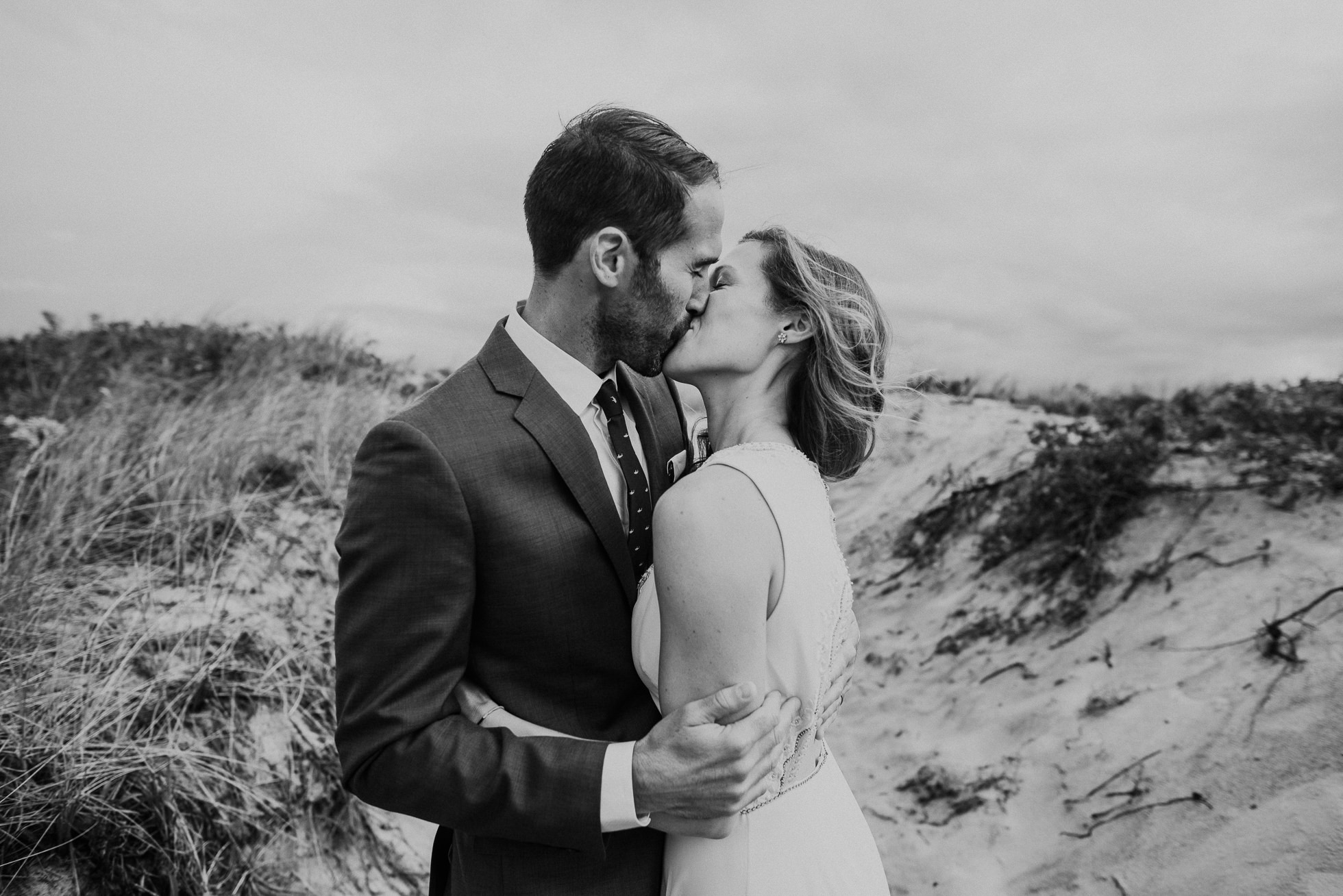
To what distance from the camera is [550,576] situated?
2.02m

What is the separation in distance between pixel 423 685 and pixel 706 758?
2.11 ft

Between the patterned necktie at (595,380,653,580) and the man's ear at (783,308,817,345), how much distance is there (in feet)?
1.70

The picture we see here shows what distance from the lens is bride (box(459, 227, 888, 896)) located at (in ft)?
6.18

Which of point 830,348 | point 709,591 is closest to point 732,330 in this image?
point 830,348

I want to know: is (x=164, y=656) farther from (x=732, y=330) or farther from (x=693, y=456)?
(x=732, y=330)

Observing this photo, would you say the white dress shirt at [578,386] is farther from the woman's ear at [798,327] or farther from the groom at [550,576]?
the woman's ear at [798,327]

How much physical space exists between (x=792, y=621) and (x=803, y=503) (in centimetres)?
29

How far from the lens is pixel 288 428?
6.93 meters

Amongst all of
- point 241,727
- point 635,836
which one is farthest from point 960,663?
point 241,727

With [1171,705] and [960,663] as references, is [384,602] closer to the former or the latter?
[1171,705]

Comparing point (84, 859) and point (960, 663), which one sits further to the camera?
point (960, 663)

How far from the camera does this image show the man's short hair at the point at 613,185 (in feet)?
7.62

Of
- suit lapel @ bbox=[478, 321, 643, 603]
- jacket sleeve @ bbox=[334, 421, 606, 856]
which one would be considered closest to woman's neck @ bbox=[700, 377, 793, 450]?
suit lapel @ bbox=[478, 321, 643, 603]

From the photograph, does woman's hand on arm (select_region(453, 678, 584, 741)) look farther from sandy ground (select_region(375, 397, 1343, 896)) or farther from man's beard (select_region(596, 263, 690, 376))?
sandy ground (select_region(375, 397, 1343, 896))
